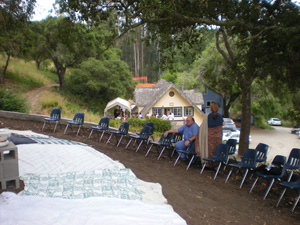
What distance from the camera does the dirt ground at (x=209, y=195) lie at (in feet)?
15.2

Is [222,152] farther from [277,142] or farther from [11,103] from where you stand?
[277,142]

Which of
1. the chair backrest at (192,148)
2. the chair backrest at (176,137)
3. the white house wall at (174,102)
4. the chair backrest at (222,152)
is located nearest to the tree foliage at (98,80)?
the white house wall at (174,102)

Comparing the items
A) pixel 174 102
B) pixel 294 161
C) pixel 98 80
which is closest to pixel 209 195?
pixel 294 161

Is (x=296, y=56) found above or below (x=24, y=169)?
above

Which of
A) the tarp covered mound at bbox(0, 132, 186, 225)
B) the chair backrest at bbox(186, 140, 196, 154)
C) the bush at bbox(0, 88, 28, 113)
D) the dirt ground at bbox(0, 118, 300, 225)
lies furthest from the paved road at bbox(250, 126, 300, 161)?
the tarp covered mound at bbox(0, 132, 186, 225)

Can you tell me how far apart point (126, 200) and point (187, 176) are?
2675mm

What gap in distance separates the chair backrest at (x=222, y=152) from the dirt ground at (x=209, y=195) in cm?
45

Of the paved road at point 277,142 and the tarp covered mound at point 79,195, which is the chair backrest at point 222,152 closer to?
the tarp covered mound at point 79,195

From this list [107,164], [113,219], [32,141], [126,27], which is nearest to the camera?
[113,219]

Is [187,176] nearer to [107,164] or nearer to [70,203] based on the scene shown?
[107,164]

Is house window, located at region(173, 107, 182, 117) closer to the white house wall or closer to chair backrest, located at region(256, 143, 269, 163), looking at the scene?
the white house wall

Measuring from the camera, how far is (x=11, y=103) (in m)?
14.9

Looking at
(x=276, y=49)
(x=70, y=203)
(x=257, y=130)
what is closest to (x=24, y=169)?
(x=70, y=203)

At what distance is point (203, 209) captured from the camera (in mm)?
4809
